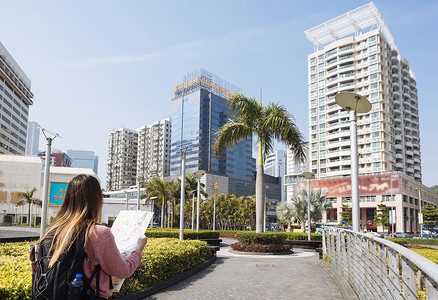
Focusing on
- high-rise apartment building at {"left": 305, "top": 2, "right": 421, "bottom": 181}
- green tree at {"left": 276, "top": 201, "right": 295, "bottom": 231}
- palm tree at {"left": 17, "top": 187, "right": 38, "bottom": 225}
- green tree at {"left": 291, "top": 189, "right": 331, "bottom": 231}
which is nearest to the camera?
green tree at {"left": 291, "top": 189, "right": 331, "bottom": 231}

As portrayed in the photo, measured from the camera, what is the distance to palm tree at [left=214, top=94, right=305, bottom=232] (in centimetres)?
1855

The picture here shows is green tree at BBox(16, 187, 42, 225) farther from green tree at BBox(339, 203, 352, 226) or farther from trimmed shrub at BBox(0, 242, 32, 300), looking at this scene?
trimmed shrub at BBox(0, 242, 32, 300)

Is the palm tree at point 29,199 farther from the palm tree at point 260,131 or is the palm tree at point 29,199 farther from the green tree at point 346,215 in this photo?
the green tree at point 346,215

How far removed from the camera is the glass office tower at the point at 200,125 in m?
113

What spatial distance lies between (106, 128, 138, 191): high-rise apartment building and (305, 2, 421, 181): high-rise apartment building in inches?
3672

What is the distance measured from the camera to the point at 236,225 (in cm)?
6050

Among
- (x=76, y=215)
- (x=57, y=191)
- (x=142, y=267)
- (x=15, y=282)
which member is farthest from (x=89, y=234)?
(x=57, y=191)

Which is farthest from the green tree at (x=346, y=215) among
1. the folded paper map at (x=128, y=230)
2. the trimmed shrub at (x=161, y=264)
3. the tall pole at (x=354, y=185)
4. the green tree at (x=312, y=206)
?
the folded paper map at (x=128, y=230)

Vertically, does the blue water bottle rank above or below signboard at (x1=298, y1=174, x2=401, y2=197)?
below

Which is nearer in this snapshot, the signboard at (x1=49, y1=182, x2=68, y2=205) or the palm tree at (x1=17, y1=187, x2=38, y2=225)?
the signboard at (x1=49, y1=182, x2=68, y2=205)

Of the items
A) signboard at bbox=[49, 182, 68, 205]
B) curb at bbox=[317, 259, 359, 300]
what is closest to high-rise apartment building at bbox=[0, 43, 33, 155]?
signboard at bbox=[49, 182, 68, 205]

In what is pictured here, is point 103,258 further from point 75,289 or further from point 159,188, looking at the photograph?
point 159,188

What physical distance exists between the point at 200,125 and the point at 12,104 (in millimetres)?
50302

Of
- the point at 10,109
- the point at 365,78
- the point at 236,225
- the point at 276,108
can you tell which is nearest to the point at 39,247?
the point at 276,108
